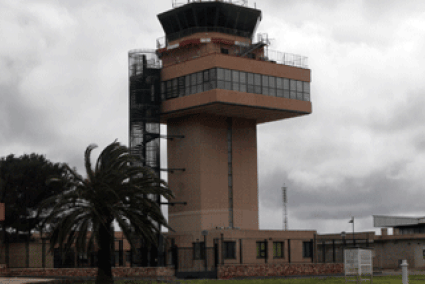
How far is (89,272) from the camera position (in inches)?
2168

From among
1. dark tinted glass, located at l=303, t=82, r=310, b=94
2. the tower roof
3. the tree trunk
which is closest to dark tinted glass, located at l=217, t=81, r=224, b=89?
the tower roof

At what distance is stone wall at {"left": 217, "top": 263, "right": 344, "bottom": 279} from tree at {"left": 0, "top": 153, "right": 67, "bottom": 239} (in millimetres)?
28377

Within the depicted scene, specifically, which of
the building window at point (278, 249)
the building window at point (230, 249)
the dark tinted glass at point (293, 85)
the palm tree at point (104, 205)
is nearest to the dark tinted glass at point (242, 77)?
the dark tinted glass at point (293, 85)

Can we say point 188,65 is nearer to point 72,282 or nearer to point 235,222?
point 235,222

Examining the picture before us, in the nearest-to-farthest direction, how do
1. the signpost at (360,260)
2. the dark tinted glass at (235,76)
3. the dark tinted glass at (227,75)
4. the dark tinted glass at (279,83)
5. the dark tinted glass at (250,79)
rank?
the signpost at (360,260), the dark tinted glass at (227,75), the dark tinted glass at (235,76), the dark tinted glass at (250,79), the dark tinted glass at (279,83)

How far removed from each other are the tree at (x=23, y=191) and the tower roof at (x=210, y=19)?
19.9 m

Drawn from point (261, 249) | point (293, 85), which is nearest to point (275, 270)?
point (261, 249)

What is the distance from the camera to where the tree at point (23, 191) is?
7394 cm

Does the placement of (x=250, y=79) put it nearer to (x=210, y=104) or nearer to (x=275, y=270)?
(x=210, y=104)

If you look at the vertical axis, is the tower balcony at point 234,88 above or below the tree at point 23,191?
above

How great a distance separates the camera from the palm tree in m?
38.7

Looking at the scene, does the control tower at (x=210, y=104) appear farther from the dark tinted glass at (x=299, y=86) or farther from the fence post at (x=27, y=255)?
the fence post at (x=27, y=255)

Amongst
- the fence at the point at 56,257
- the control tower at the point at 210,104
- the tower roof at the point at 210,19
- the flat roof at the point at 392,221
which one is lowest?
the fence at the point at 56,257

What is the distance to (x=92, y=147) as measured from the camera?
40.0 metres
